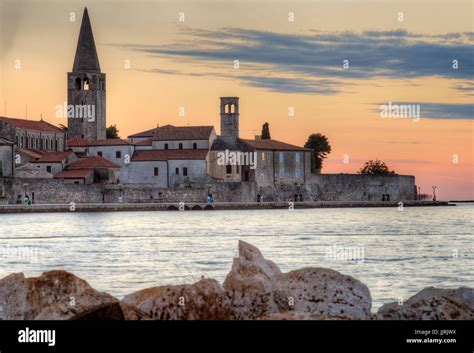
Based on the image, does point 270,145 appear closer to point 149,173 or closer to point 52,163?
point 149,173

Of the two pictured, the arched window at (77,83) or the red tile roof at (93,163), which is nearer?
the red tile roof at (93,163)

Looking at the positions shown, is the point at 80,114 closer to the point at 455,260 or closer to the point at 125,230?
the point at 125,230

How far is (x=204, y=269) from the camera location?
16.7 metres

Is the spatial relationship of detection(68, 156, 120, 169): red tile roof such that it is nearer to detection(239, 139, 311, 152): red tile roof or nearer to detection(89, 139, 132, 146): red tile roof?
detection(89, 139, 132, 146): red tile roof

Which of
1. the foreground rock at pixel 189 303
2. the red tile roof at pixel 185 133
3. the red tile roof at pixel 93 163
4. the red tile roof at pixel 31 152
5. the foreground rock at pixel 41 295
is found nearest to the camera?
the foreground rock at pixel 189 303

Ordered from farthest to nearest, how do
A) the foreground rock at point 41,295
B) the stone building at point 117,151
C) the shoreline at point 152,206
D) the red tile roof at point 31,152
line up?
the stone building at point 117,151 → the red tile roof at point 31,152 → the shoreline at point 152,206 → the foreground rock at point 41,295

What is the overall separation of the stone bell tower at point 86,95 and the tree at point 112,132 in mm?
5834

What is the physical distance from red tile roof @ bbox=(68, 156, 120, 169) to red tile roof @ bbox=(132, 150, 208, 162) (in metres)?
1.49

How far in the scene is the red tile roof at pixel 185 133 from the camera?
55.8 metres

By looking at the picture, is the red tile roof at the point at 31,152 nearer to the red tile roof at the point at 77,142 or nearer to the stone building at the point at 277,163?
the red tile roof at the point at 77,142

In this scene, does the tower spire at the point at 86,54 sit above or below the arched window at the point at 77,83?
above

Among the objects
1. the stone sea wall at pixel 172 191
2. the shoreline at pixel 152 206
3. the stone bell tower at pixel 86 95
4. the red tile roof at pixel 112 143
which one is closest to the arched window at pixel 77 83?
the stone bell tower at pixel 86 95
